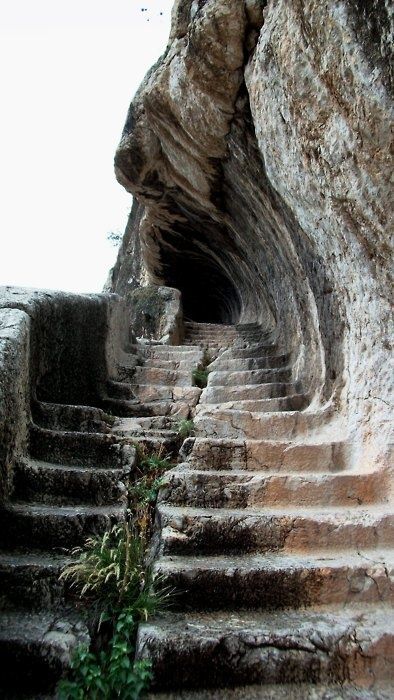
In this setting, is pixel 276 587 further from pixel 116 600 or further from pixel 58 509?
pixel 58 509

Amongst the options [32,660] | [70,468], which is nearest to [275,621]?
[32,660]

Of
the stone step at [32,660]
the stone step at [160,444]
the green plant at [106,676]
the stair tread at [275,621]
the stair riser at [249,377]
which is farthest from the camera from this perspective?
the stair riser at [249,377]

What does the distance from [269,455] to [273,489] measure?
0.39m

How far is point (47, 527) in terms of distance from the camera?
3.29 m

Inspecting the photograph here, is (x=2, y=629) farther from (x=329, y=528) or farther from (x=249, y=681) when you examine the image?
(x=329, y=528)

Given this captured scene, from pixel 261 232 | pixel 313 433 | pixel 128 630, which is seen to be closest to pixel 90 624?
pixel 128 630

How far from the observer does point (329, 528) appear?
3.38 m

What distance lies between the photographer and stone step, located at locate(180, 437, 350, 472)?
13.2 feet

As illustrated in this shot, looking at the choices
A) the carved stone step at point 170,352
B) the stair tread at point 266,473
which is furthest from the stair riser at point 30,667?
the carved stone step at point 170,352

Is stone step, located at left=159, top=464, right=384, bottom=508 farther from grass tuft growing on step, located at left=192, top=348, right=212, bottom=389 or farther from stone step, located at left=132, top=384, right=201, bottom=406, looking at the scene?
grass tuft growing on step, located at left=192, top=348, right=212, bottom=389

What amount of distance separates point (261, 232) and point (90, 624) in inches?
199

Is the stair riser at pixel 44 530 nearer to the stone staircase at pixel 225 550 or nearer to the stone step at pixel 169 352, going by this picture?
the stone staircase at pixel 225 550

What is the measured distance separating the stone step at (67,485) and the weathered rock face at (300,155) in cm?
199

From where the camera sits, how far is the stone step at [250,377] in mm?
5793
